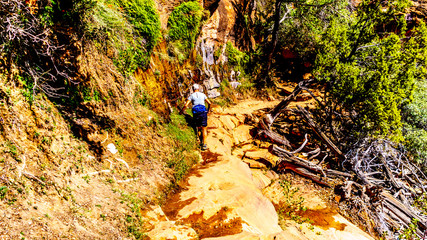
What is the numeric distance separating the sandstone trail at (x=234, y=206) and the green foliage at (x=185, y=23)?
3474mm

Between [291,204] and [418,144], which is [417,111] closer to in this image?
[418,144]

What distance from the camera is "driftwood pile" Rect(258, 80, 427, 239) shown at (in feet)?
21.5

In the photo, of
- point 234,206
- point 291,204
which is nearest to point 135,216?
point 234,206

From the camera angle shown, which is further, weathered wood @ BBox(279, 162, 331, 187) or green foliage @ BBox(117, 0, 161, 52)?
weathered wood @ BBox(279, 162, 331, 187)

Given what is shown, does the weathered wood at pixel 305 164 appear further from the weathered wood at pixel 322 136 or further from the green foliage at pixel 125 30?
the green foliage at pixel 125 30

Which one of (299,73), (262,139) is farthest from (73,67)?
(299,73)

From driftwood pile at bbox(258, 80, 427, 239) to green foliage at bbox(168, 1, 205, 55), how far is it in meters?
4.85

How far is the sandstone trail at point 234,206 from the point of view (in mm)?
3707

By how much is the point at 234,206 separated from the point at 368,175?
696 cm

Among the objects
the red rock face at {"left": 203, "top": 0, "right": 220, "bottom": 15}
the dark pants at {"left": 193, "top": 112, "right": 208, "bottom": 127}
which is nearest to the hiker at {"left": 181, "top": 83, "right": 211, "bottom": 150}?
the dark pants at {"left": 193, "top": 112, "right": 208, "bottom": 127}

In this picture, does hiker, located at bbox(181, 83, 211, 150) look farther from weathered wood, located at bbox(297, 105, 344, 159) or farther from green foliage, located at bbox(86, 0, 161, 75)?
weathered wood, located at bbox(297, 105, 344, 159)

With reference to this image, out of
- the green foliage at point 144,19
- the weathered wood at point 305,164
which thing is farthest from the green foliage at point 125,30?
the weathered wood at point 305,164

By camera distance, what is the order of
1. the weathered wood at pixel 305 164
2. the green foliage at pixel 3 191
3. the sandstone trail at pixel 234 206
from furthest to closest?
the weathered wood at pixel 305 164 → the sandstone trail at pixel 234 206 → the green foliage at pixel 3 191

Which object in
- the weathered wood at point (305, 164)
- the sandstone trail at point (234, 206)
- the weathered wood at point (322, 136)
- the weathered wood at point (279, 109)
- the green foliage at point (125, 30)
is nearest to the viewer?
the sandstone trail at point (234, 206)
